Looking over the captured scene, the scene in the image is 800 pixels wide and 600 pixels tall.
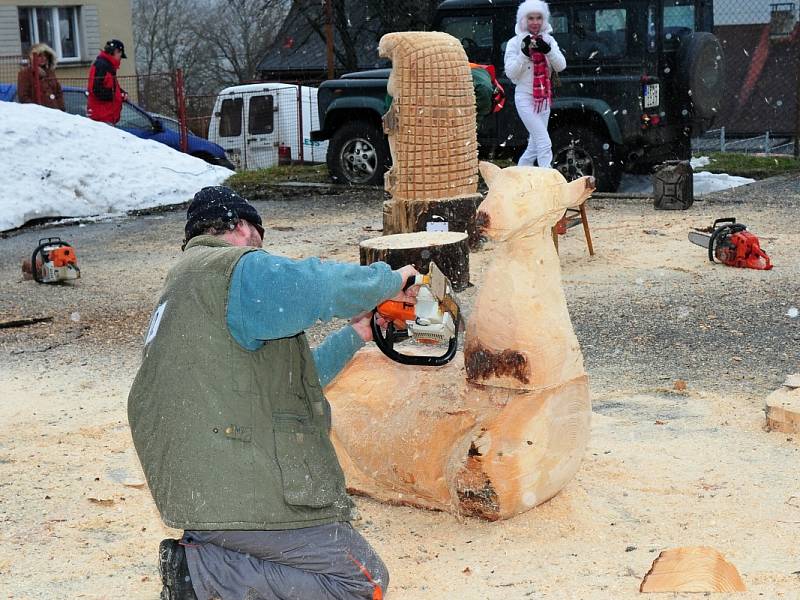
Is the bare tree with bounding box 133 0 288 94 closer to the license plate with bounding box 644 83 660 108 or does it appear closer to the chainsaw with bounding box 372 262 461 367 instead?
the license plate with bounding box 644 83 660 108

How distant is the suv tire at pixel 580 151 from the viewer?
410 inches

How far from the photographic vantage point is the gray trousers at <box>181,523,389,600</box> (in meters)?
2.69

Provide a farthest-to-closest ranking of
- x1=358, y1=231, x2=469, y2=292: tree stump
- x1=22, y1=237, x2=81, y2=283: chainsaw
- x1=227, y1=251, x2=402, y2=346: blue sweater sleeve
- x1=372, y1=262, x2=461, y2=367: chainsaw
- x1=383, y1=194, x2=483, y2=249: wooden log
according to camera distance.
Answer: x1=22, y1=237, x2=81, y2=283: chainsaw, x1=383, y1=194, x2=483, y2=249: wooden log, x1=358, y1=231, x2=469, y2=292: tree stump, x1=372, y1=262, x2=461, y2=367: chainsaw, x1=227, y1=251, x2=402, y2=346: blue sweater sleeve

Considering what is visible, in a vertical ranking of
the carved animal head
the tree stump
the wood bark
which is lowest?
the wood bark

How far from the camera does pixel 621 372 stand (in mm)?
5062

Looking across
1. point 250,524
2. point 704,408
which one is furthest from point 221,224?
point 704,408

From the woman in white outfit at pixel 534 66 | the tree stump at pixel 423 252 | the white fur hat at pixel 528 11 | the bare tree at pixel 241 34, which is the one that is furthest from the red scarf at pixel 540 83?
the bare tree at pixel 241 34

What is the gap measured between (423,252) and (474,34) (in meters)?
5.59

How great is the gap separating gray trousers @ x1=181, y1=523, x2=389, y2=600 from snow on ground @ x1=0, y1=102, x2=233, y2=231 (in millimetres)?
8742

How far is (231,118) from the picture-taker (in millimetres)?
16391

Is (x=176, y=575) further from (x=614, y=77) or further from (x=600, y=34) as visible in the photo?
(x=600, y=34)

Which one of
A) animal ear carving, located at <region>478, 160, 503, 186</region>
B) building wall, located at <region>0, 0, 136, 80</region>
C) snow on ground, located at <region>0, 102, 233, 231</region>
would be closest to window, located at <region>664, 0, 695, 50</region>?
snow on ground, located at <region>0, 102, 233, 231</region>

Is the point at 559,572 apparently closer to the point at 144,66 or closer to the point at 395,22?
the point at 395,22

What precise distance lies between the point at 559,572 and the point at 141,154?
10690 mm
